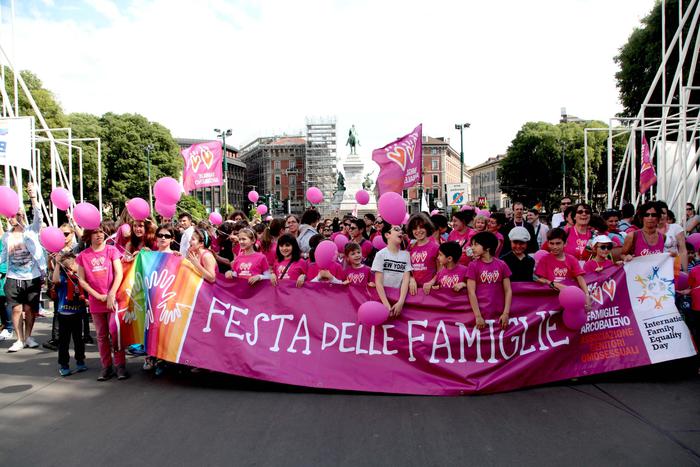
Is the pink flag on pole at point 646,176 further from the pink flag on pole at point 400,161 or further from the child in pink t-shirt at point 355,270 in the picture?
the child in pink t-shirt at point 355,270

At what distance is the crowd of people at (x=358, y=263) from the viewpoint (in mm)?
5730

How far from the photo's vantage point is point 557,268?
19.5 ft

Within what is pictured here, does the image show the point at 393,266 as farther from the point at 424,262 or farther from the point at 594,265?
the point at 594,265

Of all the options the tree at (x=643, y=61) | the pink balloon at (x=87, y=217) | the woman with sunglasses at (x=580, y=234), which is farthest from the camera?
the tree at (x=643, y=61)

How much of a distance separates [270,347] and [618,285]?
3683 mm

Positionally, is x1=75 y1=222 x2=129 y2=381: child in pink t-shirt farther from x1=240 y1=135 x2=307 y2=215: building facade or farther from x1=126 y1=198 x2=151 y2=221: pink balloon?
x1=240 y1=135 x2=307 y2=215: building facade

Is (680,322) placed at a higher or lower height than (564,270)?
lower

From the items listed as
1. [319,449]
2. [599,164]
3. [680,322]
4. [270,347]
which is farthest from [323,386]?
[599,164]

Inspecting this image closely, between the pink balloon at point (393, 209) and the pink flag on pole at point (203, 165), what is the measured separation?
23.9 feet

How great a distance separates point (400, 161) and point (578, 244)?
4.16m

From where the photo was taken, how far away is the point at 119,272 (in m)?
6.29

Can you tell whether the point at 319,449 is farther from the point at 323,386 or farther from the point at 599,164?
the point at 599,164

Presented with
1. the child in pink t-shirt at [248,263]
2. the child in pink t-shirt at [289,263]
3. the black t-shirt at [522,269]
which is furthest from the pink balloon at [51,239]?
the black t-shirt at [522,269]

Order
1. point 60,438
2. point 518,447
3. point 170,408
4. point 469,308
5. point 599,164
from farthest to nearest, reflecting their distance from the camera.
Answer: point 599,164 → point 469,308 → point 170,408 → point 60,438 → point 518,447
